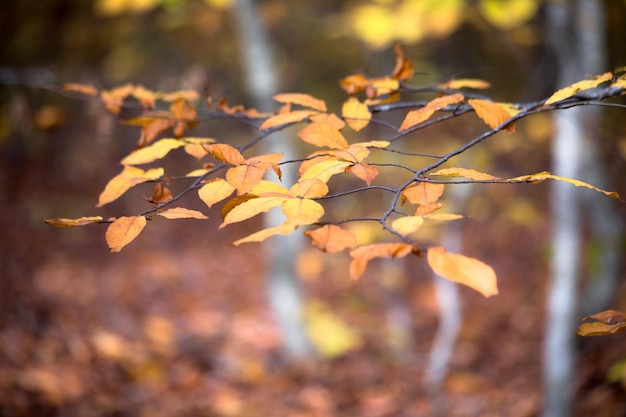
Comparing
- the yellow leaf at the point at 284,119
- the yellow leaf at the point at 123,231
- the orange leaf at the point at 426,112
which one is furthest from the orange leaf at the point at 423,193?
the yellow leaf at the point at 123,231

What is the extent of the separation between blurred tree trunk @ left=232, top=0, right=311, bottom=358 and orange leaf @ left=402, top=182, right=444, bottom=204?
290 centimetres

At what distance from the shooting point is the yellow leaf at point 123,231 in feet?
2.97

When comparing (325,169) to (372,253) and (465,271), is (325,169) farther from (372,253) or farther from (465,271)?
(465,271)

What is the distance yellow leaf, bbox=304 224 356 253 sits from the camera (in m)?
0.85

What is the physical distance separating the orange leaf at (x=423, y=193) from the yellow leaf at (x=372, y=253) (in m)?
0.16

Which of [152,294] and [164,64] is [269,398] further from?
[164,64]

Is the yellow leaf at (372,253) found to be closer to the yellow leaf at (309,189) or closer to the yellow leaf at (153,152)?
the yellow leaf at (309,189)

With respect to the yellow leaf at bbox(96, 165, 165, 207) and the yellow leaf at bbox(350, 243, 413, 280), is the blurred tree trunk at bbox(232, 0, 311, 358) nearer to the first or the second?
the yellow leaf at bbox(96, 165, 165, 207)

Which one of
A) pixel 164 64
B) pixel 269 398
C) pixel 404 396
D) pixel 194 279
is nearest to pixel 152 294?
pixel 194 279

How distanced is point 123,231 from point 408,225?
569 mm

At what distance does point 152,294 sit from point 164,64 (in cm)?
509

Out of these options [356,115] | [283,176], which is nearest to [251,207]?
[356,115]

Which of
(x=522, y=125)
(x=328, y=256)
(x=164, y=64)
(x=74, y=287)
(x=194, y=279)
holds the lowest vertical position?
(x=74, y=287)

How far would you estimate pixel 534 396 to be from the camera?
360 cm
